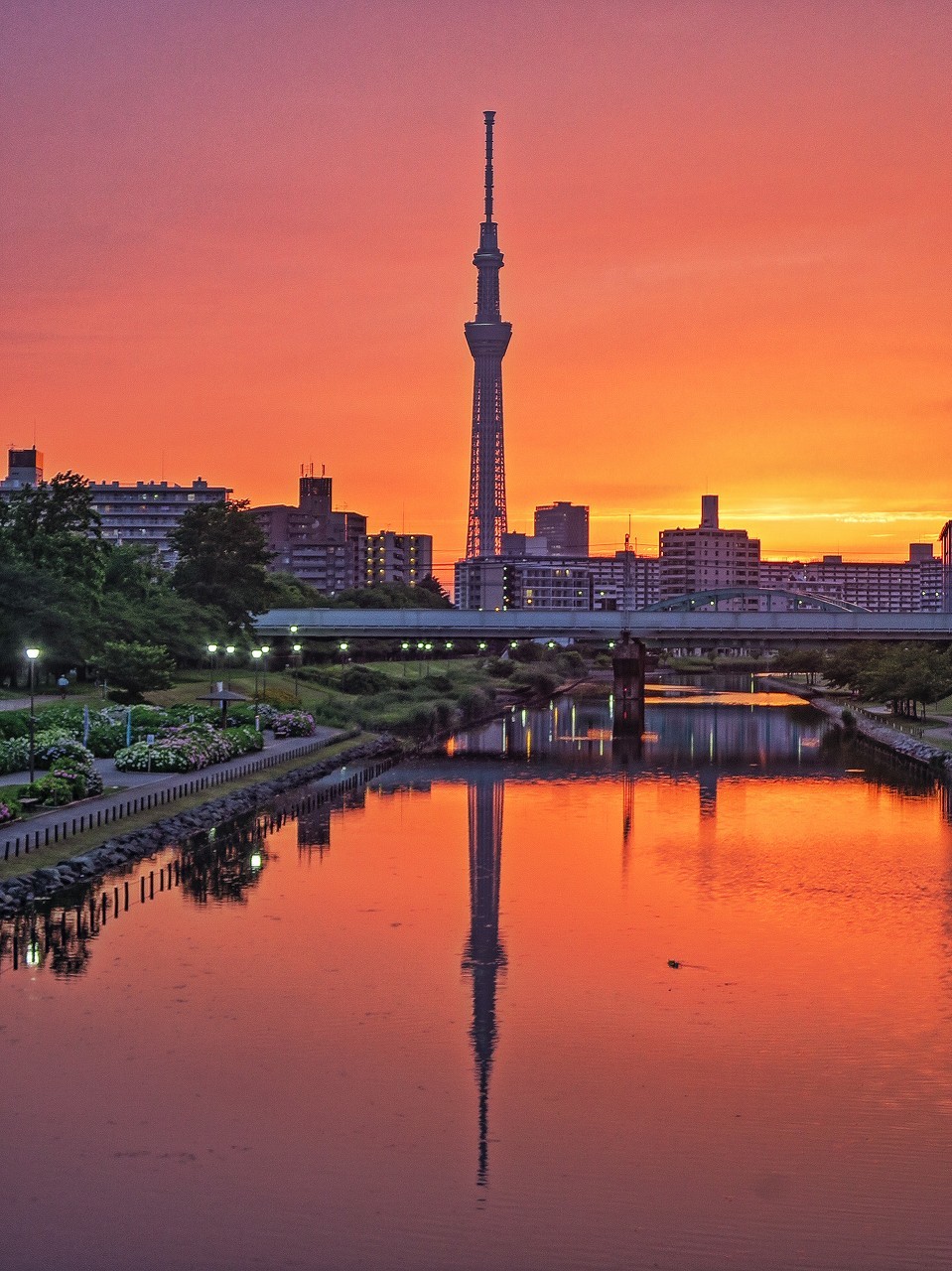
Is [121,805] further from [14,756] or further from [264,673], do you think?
[264,673]

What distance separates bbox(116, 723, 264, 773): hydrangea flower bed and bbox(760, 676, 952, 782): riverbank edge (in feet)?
117

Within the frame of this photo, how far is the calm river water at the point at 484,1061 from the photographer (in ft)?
65.7

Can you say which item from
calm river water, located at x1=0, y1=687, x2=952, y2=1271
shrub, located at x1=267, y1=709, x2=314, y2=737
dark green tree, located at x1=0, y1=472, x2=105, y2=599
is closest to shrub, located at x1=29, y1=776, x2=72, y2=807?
calm river water, located at x1=0, y1=687, x2=952, y2=1271

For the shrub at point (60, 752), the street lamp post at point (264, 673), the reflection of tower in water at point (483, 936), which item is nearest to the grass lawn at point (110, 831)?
the shrub at point (60, 752)

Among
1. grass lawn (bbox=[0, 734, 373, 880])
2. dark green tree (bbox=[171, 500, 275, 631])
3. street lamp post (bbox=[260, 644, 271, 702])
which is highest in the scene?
dark green tree (bbox=[171, 500, 275, 631])

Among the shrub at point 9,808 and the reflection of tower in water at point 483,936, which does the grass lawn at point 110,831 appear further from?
the reflection of tower in water at point 483,936

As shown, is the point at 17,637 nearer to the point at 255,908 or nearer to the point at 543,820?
the point at 543,820

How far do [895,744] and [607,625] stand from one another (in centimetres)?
4338

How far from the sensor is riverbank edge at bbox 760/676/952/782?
78.2 m

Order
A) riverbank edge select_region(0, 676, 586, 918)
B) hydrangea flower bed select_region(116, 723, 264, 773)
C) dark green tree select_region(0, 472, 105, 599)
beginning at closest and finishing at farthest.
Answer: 1. riverbank edge select_region(0, 676, 586, 918)
2. hydrangea flower bed select_region(116, 723, 264, 773)
3. dark green tree select_region(0, 472, 105, 599)

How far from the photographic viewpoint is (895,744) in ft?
300

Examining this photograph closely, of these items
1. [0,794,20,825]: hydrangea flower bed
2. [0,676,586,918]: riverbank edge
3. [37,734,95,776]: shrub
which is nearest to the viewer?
[0,676,586,918]: riverbank edge

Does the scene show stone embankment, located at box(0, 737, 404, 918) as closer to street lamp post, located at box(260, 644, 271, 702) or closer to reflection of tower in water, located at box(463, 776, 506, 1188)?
reflection of tower in water, located at box(463, 776, 506, 1188)

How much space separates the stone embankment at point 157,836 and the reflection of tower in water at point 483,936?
343 inches
